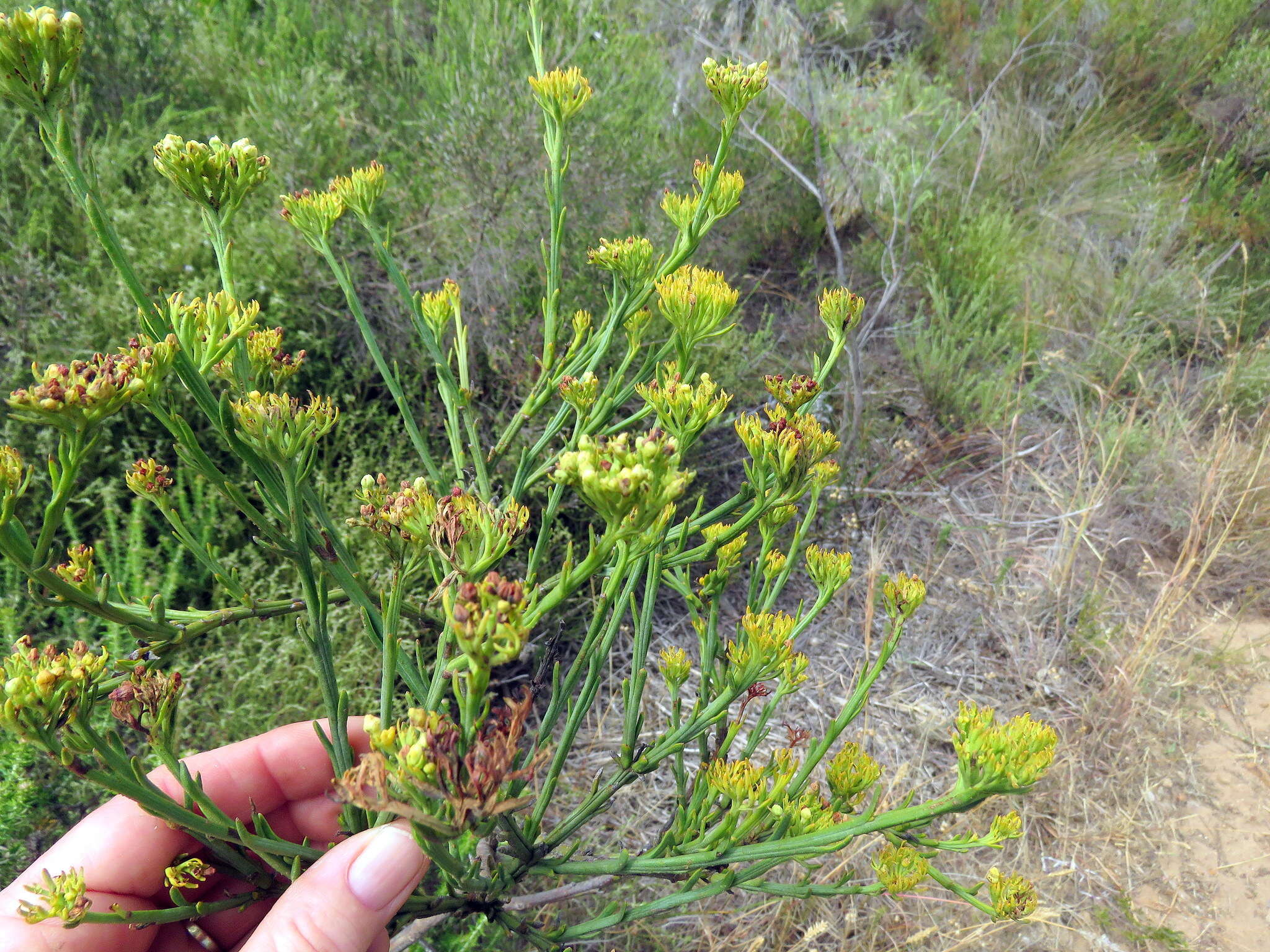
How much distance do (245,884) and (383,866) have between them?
715 millimetres

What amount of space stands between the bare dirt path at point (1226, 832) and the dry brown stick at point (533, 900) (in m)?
2.31

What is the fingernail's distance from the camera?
90 cm

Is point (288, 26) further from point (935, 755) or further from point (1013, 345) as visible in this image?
point (935, 755)

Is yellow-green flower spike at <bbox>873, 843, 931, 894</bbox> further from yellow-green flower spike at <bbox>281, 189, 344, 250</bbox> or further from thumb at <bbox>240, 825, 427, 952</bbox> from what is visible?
yellow-green flower spike at <bbox>281, 189, 344, 250</bbox>

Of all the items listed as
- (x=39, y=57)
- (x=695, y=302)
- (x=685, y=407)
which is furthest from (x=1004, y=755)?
(x=39, y=57)

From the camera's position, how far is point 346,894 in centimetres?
93

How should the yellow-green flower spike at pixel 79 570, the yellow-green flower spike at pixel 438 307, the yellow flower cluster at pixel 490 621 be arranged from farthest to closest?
the yellow-green flower spike at pixel 438 307 < the yellow-green flower spike at pixel 79 570 < the yellow flower cluster at pixel 490 621

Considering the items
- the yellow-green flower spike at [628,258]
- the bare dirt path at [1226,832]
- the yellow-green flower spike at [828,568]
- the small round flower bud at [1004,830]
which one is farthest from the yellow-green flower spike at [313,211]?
the bare dirt path at [1226,832]

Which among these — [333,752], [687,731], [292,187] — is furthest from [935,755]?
[292,187]

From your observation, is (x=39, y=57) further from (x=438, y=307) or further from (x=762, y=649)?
(x=762, y=649)

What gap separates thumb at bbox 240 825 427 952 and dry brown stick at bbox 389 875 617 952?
240 mm

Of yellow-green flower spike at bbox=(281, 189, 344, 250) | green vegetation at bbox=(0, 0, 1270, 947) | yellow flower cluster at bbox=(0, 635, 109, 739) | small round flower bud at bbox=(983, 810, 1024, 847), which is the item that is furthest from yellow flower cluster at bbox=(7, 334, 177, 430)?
green vegetation at bbox=(0, 0, 1270, 947)

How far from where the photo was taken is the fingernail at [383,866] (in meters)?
0.90

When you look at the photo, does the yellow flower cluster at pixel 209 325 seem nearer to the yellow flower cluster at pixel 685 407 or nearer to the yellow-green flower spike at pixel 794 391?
the yellow flower cluster at pixel 685 407
